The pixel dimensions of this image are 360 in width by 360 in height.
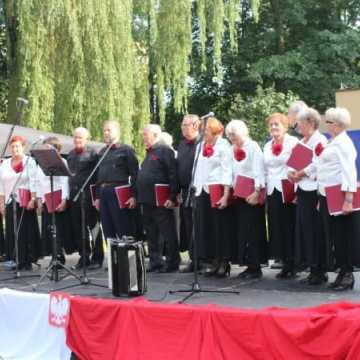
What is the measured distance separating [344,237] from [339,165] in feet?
2.13

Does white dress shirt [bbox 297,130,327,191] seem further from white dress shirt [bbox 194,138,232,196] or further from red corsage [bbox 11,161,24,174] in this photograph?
red corsage [bbox 11,161,24,174]

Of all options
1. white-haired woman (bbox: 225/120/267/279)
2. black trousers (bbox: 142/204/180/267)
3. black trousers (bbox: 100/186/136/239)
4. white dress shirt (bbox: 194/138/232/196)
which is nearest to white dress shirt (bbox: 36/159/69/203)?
black trousers (bbox: 100/186/136/239)

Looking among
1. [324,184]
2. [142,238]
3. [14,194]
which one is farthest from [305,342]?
[14,194]

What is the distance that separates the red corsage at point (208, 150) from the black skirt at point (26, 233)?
8.55 ft

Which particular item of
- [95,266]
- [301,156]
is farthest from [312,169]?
[95,266]

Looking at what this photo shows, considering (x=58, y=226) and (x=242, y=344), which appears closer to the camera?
(x=242, y=344)

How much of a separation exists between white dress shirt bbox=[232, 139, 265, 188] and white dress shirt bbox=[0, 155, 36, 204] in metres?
2.74

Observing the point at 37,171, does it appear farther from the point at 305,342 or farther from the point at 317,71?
the point at 317,71

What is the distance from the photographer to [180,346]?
4.59 meters

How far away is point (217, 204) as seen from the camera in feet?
21.7

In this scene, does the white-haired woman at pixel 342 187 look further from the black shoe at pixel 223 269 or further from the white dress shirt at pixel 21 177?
the white dress shirt at pixel 21 177

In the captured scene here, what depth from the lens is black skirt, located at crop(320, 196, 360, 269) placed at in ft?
19.0

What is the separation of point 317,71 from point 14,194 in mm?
16622

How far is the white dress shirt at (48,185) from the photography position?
791 centimetres
